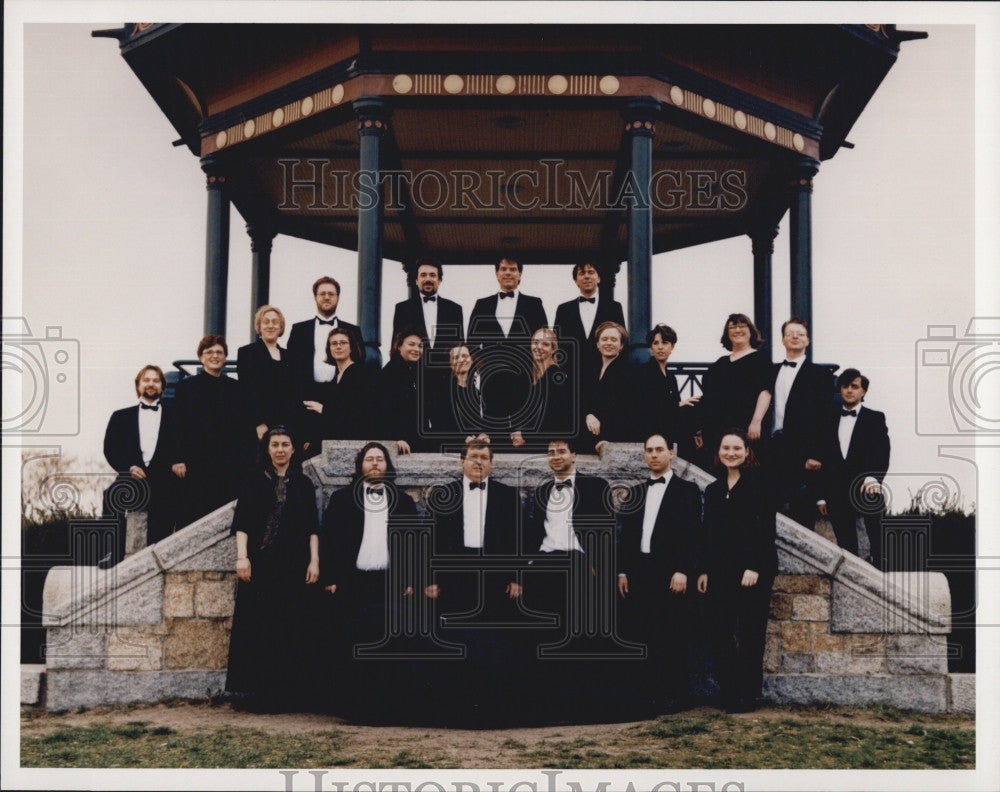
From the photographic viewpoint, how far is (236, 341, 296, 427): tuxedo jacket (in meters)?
8.91

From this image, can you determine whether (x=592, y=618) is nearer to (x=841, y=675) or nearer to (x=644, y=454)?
(x=644, y=454)

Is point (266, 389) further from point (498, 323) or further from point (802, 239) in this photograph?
point (802, 239)

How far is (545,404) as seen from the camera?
8.73 meters

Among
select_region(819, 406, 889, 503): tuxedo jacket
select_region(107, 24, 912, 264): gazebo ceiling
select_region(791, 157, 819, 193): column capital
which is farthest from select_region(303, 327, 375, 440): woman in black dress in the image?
select_region(791, 157, 819, 193): column capital

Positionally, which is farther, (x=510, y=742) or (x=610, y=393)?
(x=610, y=393)

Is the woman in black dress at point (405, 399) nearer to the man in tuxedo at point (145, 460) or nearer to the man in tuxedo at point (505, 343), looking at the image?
the man in tuxedo at point (505, 343)

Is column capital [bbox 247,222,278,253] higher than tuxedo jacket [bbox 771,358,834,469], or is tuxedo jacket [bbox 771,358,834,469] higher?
column capital [bbox 247,222,278,253]

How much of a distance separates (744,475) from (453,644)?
224 cm

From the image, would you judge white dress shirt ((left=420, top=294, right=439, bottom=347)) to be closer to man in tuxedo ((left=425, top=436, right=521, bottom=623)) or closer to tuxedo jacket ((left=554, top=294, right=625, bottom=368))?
tuxedo jacket ((left=554, top=294, right=625, bottom=368))

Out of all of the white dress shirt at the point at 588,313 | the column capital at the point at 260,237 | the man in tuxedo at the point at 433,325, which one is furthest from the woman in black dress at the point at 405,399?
the column capital at the point at 260,237

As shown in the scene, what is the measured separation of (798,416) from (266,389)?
3896 mm

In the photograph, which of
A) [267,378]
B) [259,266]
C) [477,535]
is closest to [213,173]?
[259,266]

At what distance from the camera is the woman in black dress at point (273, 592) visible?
8.14 m

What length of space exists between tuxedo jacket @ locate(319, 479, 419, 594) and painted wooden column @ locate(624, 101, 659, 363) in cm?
226
